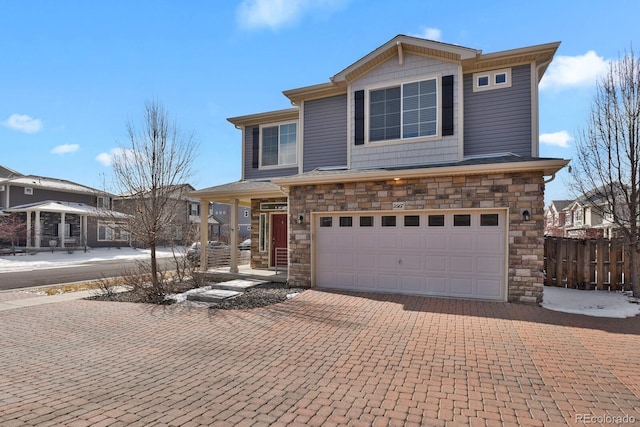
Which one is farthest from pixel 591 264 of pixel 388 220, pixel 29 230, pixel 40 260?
pixel 29 230

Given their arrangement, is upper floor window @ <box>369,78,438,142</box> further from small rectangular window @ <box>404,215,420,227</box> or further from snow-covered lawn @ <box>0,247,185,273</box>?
snow-covered lawn @ <box>0,247,185,273</box>

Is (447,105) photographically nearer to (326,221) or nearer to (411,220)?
(411,220)

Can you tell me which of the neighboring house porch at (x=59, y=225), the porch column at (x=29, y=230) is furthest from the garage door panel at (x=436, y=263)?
the porch column at (x=29, y=230)

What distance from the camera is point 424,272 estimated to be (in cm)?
901

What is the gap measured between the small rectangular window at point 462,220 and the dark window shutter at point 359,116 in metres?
3.77

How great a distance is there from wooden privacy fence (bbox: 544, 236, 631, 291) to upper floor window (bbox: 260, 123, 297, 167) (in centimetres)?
937

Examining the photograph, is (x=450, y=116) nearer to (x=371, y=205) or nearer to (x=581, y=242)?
(x=371, y=205)

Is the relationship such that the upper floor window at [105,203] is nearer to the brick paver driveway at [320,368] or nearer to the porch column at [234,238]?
the porch column at [234,238]

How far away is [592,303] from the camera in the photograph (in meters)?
8.28

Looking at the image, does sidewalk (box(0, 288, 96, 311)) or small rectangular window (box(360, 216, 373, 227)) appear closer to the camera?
sidewalk (box(0, 288, 96, 311))

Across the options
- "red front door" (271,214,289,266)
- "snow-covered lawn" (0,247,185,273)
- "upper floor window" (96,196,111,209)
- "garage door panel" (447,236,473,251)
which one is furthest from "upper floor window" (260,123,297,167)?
"garage door panel" (447,236,473,251)

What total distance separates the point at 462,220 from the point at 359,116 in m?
4.56

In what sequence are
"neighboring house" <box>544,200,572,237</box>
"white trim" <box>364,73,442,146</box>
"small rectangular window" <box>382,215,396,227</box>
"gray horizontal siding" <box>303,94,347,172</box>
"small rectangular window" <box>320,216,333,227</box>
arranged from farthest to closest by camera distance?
"neighboring house" <box>544,200,572,237</box>, "gray horizontal siding" <box>303,94,347,172</box>, "small rectangular window" <box>320,216,333,227</box>, "white trim" <box>364,73,442,146</box>, "small rectangular window" <box>382,215,396,227</box>

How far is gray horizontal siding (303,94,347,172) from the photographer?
11.5 m
